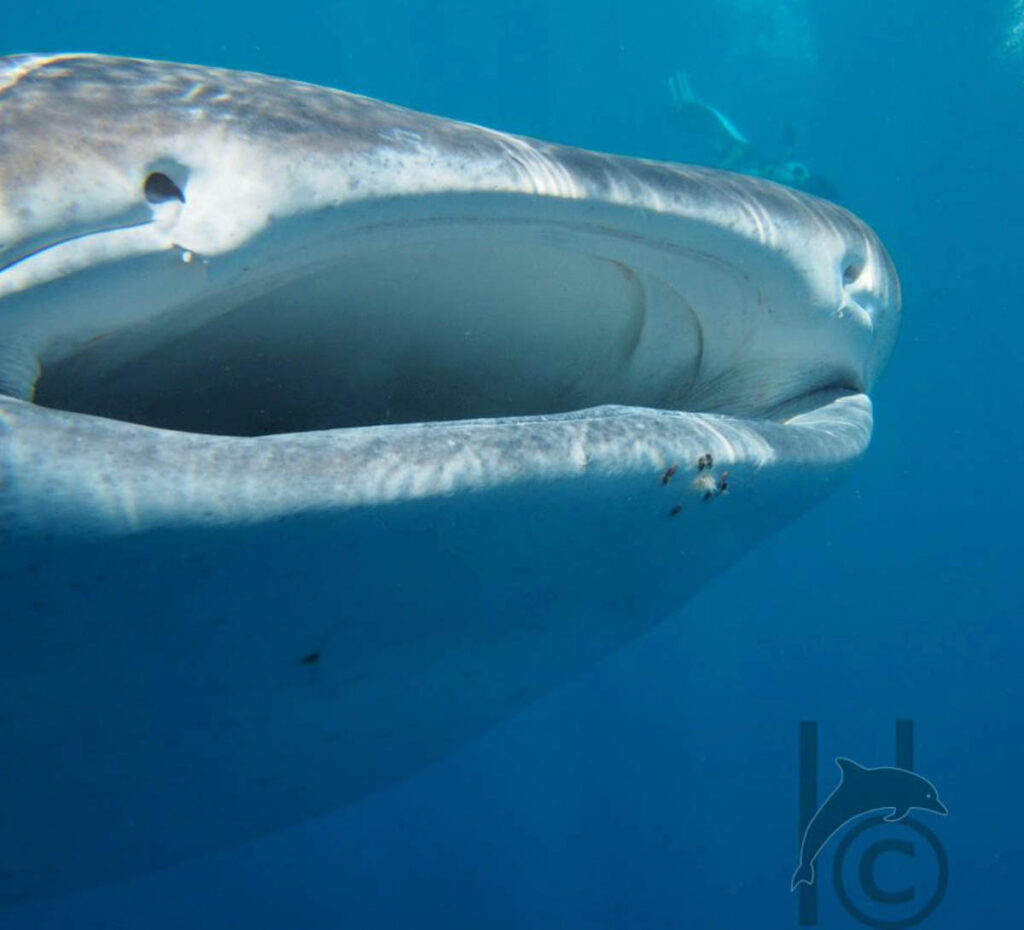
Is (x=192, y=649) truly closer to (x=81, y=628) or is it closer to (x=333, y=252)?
(x=81, y=628)

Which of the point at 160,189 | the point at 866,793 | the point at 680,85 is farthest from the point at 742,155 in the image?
the point at 160,189

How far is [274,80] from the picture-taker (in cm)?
123

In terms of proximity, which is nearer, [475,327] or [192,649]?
[192,649]

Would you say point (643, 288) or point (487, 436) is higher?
point (643, 288)

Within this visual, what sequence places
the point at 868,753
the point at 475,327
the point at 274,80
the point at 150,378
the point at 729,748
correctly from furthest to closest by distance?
1. the point at 729,748
2. the point at 868,753
3. the point at 475,327
4. the point at 150,378
5. the point at 274,80

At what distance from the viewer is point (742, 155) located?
16.7 meters

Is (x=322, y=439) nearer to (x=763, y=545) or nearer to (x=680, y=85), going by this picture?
(x=763, y=545)

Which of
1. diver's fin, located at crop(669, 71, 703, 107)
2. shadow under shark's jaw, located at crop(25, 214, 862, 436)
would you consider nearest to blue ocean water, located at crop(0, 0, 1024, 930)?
diver's fin, located at crop(669, 71, 703, 107)

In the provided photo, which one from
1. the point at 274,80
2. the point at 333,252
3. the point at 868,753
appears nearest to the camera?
the point at 333,252

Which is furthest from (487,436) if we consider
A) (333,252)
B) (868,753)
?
(868,753)

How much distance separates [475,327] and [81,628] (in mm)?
1020

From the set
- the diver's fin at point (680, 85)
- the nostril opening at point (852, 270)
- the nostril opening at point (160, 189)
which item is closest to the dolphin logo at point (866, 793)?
the nostril opening at point (852, 270)

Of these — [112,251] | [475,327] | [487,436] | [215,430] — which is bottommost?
[487,436]

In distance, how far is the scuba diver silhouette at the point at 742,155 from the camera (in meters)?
14.5
